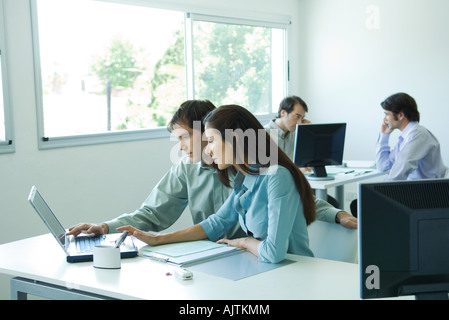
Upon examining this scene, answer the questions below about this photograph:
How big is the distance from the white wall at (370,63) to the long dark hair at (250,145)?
3816 millimetres

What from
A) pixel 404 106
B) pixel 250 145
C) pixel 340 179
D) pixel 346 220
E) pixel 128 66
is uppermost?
pixel 128 66

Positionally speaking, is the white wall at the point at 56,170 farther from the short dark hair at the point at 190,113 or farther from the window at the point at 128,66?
the short dark hair at the point at 190,113

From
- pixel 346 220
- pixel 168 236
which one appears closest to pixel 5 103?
pixel 168 236

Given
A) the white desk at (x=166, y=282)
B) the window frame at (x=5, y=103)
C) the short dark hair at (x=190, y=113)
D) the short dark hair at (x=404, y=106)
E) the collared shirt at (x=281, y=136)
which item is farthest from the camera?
the collared shirt at (x=281, y=136)

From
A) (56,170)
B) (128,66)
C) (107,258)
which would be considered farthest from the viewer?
(128,66)

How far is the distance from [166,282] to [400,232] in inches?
30.1

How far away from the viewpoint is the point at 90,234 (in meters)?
2.36

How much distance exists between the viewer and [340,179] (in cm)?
418

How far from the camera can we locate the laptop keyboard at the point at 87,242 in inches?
83.9

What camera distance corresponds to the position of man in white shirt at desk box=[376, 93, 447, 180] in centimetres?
410

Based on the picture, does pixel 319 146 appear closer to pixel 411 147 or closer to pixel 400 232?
pixel 411 147

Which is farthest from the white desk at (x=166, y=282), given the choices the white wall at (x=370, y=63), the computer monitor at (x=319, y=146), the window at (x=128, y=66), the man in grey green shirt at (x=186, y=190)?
the white wall at (x=370, y=63)
